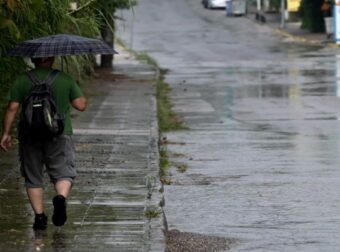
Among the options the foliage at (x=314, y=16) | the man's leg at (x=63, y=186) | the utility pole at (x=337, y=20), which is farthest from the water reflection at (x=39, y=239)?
the foliage at (x=314, y=16)

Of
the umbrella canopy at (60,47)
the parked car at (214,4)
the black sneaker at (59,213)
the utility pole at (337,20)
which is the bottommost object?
the parked car at (214,4)

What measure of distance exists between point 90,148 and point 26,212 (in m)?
5.64

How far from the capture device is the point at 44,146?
9289 millimetres

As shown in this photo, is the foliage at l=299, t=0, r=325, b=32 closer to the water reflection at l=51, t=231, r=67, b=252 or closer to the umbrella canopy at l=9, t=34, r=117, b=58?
the umbrella canopy at l=9, t=34, r=117, b=58

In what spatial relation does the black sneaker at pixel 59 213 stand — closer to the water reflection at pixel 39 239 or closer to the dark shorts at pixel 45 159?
the water reflection at pixel 39 239

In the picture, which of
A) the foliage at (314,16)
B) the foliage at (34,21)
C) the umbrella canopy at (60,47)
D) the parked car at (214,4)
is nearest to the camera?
the umbrella canopy at (60,47)

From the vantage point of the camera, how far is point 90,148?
51.9 feet

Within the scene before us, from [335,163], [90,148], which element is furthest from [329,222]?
[90,148]

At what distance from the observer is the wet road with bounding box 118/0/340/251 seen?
34.3 ft

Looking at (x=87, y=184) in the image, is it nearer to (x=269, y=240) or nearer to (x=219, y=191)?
(x=219, y=191)

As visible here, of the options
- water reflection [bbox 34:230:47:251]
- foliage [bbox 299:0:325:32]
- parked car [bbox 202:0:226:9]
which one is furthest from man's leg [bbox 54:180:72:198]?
parked car [bbox 202:0:226:9]

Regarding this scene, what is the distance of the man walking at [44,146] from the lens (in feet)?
30.5

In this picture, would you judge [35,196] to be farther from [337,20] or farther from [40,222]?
[337,20]

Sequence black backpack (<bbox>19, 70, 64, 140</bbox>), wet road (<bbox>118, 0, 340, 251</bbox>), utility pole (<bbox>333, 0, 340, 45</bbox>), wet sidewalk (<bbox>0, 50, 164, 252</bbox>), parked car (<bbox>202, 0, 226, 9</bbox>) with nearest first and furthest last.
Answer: wet sidewalk (<bbox>0, 50, 164, 252</bbox>) → black backpack (<bbox>19, 70, 64, 140</bbox>) → wet road (<bbox>118, 0, 340, 251</bbox>) → utility pole (<bbox>333, 0, 340, 45</bbox>) → parked car (<bbox>202, 0, 226, 9</bbox>)
